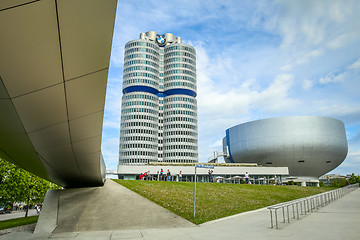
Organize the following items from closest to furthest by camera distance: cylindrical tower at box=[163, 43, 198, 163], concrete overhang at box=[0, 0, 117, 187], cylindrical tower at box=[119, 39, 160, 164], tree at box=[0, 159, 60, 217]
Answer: concrete overhang at box=[0, 0, 117, 187] → tree at box=[0, 159, 60, 217] → cylindrical tower at box=[119, 39, 160, 164] → cylindrical tower at box=[163, 43, 198, 163]

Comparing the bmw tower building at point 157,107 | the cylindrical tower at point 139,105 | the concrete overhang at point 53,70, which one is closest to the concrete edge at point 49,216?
the concrete overhang at point 53,70

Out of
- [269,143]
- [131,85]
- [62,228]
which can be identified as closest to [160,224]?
[62,228]

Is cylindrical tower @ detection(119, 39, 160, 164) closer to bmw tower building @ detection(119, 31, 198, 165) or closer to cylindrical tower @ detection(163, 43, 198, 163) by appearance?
bmw tower building @ detection(119, 31, 198, 165)

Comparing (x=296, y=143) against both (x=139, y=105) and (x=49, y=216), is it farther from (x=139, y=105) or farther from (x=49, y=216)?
(x=49, y=216)

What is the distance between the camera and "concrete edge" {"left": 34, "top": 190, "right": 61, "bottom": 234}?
35.9 feet

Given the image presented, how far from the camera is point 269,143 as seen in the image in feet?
258

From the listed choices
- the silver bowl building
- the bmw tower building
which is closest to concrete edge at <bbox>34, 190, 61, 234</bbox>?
the silver bowl building

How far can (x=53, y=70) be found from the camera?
4148 millimetres

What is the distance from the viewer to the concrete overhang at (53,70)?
3.26 metres

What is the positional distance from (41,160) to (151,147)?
97.1m

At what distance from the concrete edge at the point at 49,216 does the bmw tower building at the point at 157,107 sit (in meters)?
87.9

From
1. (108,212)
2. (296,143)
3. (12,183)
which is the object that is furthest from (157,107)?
(108,212)

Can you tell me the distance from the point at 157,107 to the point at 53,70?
10888cm

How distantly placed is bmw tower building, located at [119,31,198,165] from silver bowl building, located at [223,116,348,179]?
31368 millimetres
